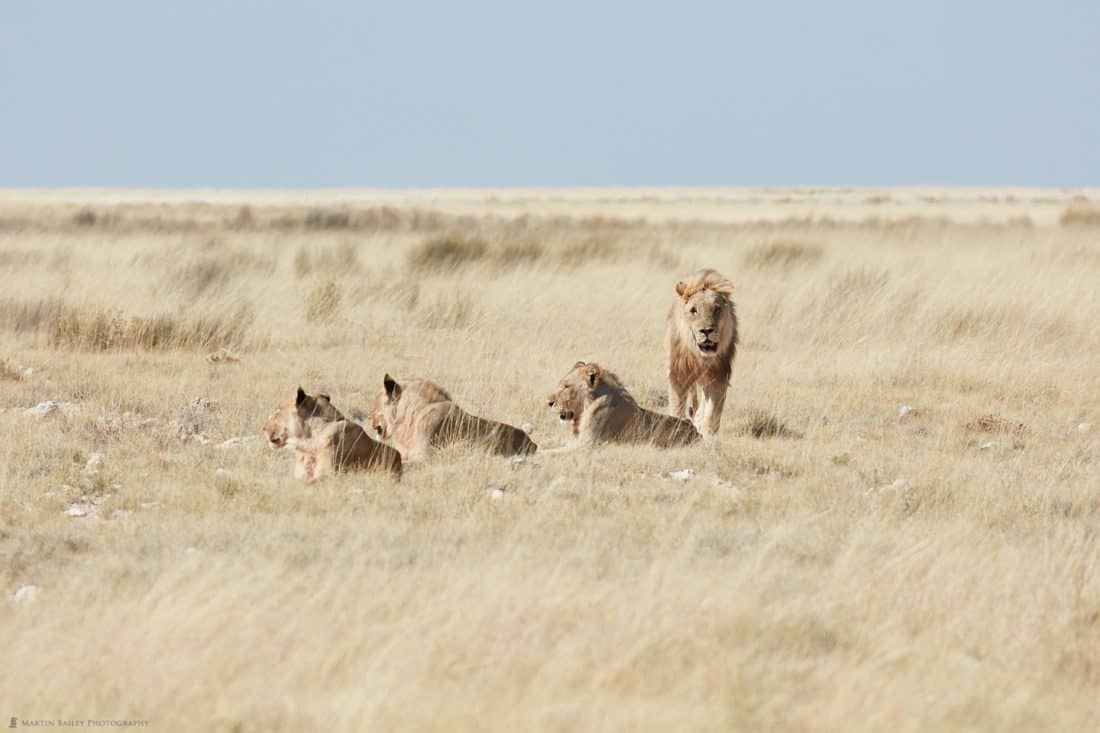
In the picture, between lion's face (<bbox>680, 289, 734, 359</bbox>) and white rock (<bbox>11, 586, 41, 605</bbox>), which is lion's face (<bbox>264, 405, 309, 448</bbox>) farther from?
lion's face (<bbox>680, 289, 734, 359</bbox>)

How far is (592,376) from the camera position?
9789mm

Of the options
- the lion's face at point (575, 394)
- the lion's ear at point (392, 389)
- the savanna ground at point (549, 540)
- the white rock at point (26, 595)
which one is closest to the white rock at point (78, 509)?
the savanna ground at point (549, 540)

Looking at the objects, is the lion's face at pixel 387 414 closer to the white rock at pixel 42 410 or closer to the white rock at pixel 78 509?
the white rock at pixel 78 509

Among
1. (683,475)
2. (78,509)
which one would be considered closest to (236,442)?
(78,509)

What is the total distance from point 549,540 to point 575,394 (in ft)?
10.0

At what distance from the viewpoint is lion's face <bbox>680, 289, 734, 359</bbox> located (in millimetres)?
10305

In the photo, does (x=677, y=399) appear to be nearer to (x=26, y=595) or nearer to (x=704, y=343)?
(x=704, y=343)

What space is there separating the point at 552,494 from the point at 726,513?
2.98ft

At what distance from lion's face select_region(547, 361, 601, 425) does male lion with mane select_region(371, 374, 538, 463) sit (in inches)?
19.9

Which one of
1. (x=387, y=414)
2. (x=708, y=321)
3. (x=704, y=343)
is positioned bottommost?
(x=387, y=414)

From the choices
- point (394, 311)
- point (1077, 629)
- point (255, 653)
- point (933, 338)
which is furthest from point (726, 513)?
point (394, 311)

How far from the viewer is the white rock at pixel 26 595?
575cm

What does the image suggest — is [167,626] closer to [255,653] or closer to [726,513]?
[255,653]

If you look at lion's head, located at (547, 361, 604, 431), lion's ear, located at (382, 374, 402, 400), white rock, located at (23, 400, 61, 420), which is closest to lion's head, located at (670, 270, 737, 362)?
lion's head, located at (547, 361, 604, 431)
